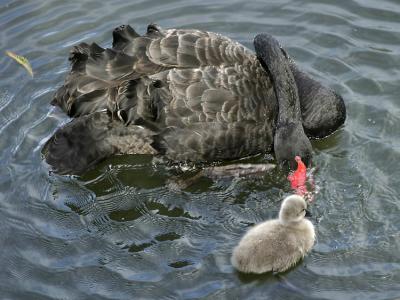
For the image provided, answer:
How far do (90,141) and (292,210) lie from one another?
1.93 meters

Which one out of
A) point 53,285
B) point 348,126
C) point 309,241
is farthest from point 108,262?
point 348,126

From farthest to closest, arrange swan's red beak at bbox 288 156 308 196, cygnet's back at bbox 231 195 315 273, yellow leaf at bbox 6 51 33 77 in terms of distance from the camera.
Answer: yellow leaf at bbox 6 51 33 77
swan's red beak at bbox 288 156 308 196
cygnet's back at bbox 231 195 315 273

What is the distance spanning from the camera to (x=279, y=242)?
490 cm

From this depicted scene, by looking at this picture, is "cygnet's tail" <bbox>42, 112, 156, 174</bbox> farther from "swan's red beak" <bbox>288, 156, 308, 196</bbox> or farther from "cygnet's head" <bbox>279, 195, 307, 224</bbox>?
"cygnet's head" <bbox>279, 195, 307, 224</bbox>

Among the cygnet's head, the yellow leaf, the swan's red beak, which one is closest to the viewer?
the cygnet's head

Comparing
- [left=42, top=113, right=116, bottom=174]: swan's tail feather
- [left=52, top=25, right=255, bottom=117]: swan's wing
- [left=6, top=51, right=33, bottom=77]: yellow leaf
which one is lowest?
[left=42, top=113, right=116, bottom=174]: swan's tail feather

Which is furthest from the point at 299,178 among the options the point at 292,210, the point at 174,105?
the point at 174,105

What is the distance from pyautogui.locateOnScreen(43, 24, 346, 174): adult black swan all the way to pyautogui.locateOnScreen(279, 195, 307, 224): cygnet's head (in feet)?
2.66

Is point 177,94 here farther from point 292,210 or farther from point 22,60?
point 22,60

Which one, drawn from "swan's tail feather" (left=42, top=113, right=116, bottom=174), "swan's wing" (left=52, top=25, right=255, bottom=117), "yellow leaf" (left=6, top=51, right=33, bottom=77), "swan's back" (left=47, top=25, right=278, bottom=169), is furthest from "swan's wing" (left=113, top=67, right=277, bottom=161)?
"yellow leaf" (left=6, top=51, right=33, bottom=77)

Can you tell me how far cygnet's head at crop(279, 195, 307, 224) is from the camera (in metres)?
4.98

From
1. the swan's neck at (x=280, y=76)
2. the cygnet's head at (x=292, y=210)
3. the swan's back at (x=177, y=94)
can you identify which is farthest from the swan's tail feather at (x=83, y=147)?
the cygnet's head at (x=292, y=210)

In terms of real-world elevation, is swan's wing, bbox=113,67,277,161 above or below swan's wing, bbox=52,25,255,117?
below

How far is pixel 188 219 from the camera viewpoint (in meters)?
5.48
